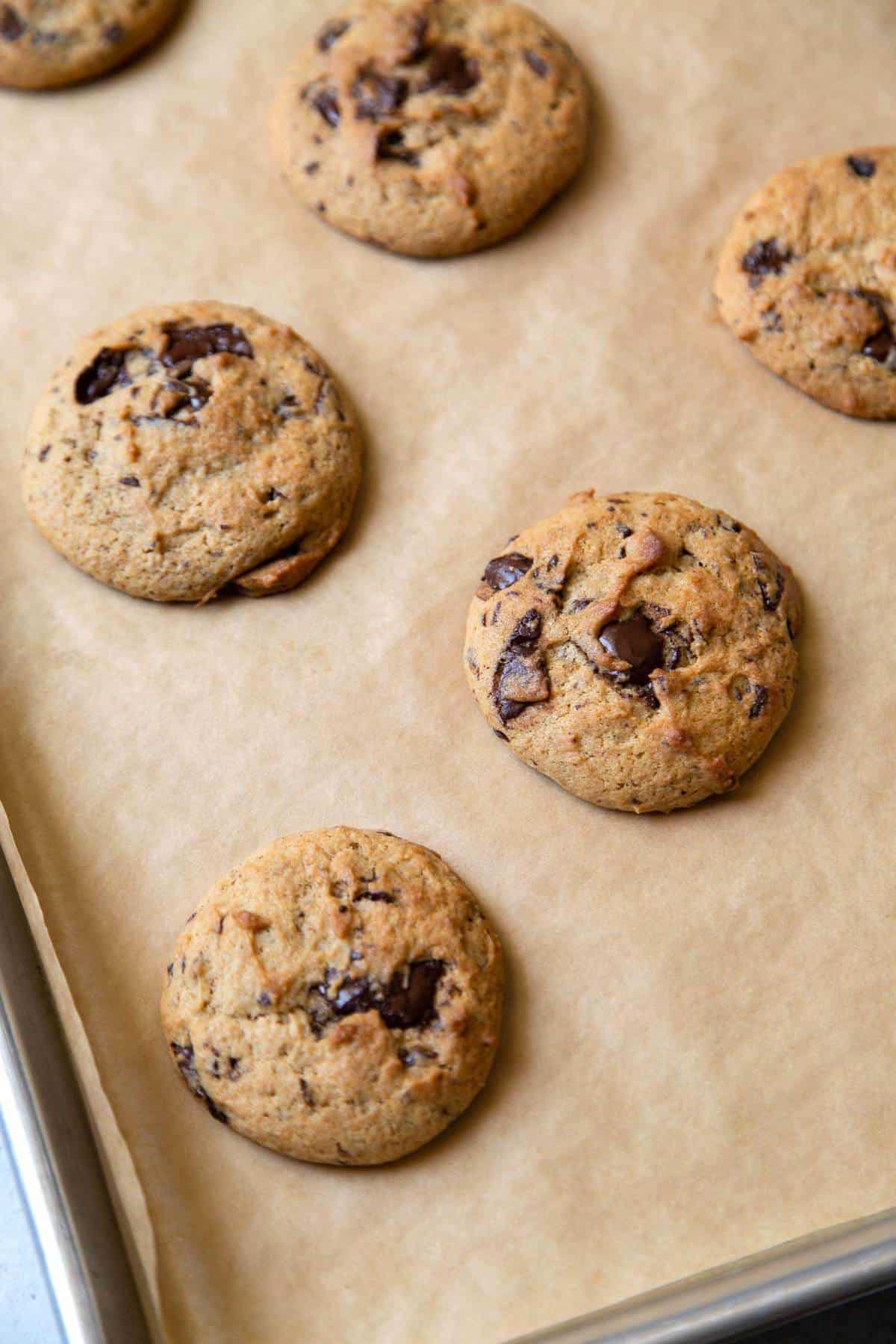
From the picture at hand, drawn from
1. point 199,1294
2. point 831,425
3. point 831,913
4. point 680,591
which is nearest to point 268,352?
point 680,591

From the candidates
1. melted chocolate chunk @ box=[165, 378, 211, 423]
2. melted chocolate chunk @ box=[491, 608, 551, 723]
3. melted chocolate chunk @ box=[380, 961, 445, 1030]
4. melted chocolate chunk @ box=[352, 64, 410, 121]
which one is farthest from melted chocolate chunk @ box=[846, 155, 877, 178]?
melted chocolate chunk @ box=[380, 961, 445, 1030]

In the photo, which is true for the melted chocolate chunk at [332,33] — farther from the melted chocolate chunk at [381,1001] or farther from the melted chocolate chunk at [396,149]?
the melted chocolate chunk at [381,1001]

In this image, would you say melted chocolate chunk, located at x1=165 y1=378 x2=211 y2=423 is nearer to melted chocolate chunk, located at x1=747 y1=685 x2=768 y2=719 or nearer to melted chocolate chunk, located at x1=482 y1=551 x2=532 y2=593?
melted chocolate chunk, located at x1=482 y1=551 x2=532 y2=593

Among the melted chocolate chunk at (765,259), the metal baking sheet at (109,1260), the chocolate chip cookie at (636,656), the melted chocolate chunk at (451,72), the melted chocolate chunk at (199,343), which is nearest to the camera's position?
the metal baking sheet at (109,1260)

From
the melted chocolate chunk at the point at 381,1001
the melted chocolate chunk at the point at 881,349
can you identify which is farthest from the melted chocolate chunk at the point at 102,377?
the melted chocolate chunk at the point at 881,349

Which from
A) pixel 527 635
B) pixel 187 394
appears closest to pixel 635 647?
pixel 527 635
